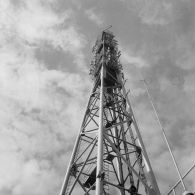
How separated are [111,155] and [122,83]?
8.40m

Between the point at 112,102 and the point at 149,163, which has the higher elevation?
the point at 112,102

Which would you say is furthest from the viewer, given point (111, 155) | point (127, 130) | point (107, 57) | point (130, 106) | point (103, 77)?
point (107, 57)

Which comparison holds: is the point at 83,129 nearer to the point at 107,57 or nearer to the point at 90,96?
the point at 90,96

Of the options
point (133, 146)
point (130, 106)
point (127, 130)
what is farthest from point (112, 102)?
point (133, 146)

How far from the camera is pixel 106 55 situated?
2786cm

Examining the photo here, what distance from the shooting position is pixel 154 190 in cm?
1577

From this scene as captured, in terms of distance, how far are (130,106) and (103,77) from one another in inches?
148

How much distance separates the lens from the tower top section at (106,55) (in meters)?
26.8

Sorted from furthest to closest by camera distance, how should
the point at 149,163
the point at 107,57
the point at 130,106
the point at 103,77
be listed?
the point at 107,57 → the point at 103,77 → the point at 130,106 → the point at 149,163

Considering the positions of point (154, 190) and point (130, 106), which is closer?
point (154, 190)

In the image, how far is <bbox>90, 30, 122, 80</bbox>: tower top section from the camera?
26750 millimetres

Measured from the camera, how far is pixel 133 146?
1950cm

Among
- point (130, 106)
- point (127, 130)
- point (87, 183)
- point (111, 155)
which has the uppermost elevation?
point (130, 106)

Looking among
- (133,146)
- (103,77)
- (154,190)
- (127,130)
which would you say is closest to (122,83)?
(103,77)
